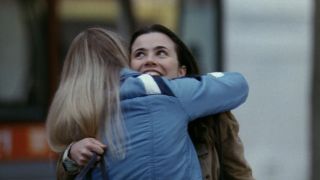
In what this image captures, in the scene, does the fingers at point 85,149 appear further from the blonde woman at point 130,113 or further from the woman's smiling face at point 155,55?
the woman's smiling face at point 155,55

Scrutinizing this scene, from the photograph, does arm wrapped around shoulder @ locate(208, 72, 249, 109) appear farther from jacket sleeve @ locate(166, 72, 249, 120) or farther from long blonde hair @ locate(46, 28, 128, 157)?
long blonde hair @ locate(46, 28, 128, 157)

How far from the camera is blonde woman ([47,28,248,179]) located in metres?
2.97

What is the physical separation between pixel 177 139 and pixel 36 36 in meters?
6.53

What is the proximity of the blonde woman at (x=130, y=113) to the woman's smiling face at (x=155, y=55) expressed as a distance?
134mm

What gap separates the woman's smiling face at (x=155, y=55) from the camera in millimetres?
3221

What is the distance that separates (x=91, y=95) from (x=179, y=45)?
1.57 ft

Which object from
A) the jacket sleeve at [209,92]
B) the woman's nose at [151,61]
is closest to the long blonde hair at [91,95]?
the woman's nose at [151,61]

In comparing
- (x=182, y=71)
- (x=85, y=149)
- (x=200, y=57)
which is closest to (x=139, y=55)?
(x=182, y=71)

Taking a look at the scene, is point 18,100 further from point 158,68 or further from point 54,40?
point 158,68

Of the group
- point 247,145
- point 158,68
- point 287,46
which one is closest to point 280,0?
point 287,46

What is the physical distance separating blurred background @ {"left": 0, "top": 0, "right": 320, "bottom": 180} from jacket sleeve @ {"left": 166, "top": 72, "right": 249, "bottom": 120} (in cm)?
580

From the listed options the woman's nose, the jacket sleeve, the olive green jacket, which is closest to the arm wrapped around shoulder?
the jacket sleeve

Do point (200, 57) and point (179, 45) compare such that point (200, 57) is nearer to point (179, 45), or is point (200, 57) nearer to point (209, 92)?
point (179, 45)

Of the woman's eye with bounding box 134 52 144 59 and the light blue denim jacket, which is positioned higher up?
the woman's eye with bounding box 134 52 144 59
